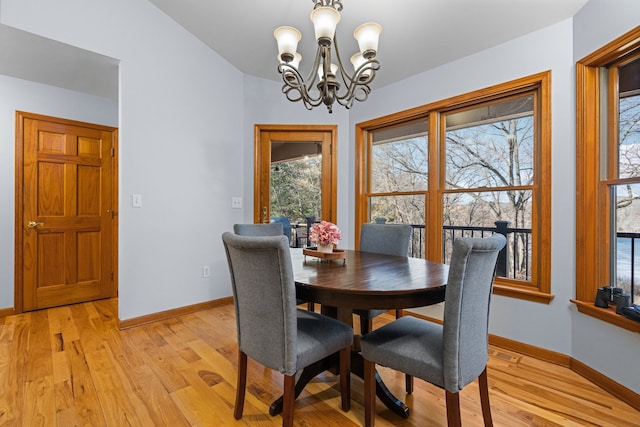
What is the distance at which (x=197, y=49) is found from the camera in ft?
10.3

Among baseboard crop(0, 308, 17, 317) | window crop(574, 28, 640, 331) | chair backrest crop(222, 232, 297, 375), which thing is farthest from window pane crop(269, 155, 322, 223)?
baseboard crop(0, 308, 17, 317)

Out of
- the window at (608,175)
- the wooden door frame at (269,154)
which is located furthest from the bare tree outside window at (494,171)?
the wooden door frame at (269,154)

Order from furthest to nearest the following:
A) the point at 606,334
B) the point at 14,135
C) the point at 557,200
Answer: the point at 14,135
the point at 557,200
the point at 606,334

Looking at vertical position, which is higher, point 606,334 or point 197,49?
point 197,49

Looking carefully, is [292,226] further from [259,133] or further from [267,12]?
[267,12]

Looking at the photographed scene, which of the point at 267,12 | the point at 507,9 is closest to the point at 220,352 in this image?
the point at 267,12

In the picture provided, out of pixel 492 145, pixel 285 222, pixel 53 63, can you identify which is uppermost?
Result: pixel 53 63

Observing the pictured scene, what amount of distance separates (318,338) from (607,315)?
5.88 ft

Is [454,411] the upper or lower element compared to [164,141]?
lower

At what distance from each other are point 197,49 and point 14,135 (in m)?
2.01

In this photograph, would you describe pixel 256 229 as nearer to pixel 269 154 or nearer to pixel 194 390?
pixel 194 390

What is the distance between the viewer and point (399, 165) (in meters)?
3.37

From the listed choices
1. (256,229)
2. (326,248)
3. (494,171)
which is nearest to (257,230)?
(256,229)

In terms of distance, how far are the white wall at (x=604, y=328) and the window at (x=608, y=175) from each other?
3.0 inches
